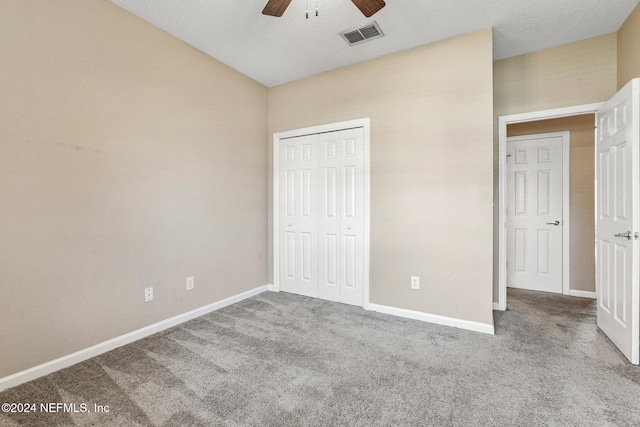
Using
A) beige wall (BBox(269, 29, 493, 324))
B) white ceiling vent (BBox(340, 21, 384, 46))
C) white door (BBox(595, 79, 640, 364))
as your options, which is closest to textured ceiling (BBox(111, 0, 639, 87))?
white ceiling vent (BBox(340, 21, 384, 46))

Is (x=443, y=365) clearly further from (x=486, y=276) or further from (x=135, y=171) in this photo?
(x=135, y=171)

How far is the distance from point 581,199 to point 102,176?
510cm

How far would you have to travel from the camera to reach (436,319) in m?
2.72

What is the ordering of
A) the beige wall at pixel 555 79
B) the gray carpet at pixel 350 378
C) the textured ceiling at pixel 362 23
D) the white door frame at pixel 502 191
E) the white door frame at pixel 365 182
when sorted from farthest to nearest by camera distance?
the white door frame at pixel 365 182 → the white door frame at pixel 502 191 → the beige wall at pixel 555 79 → the textured ceiling at pixel 362 23 → the gray carpet at pixel 350 378

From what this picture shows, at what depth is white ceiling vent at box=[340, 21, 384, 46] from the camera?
2.48 metres

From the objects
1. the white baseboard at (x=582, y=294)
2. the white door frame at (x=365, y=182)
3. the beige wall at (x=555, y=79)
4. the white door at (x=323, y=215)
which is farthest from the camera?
the white baseboard at (x=582, y=294)

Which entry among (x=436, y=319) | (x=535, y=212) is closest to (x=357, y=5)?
(x=436, y=319)

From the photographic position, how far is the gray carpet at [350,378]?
1520 mm

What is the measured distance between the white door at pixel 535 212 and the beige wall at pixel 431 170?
1.79 metres

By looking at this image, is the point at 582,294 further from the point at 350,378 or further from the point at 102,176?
the point at 102,176

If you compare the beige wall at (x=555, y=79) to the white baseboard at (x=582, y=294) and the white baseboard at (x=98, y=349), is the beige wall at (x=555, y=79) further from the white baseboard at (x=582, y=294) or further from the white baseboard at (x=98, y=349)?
the white baseboard at (x=98, y=349)

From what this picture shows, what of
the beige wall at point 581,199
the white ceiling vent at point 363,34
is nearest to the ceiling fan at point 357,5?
the white ceiling vent at point 363,34

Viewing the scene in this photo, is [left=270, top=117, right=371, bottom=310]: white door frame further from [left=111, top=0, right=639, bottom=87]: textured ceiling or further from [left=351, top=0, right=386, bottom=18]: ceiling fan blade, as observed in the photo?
[left=351, top=0, right=386, bottom=18]: ceiling fan blade

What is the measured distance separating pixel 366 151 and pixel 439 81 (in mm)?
943
